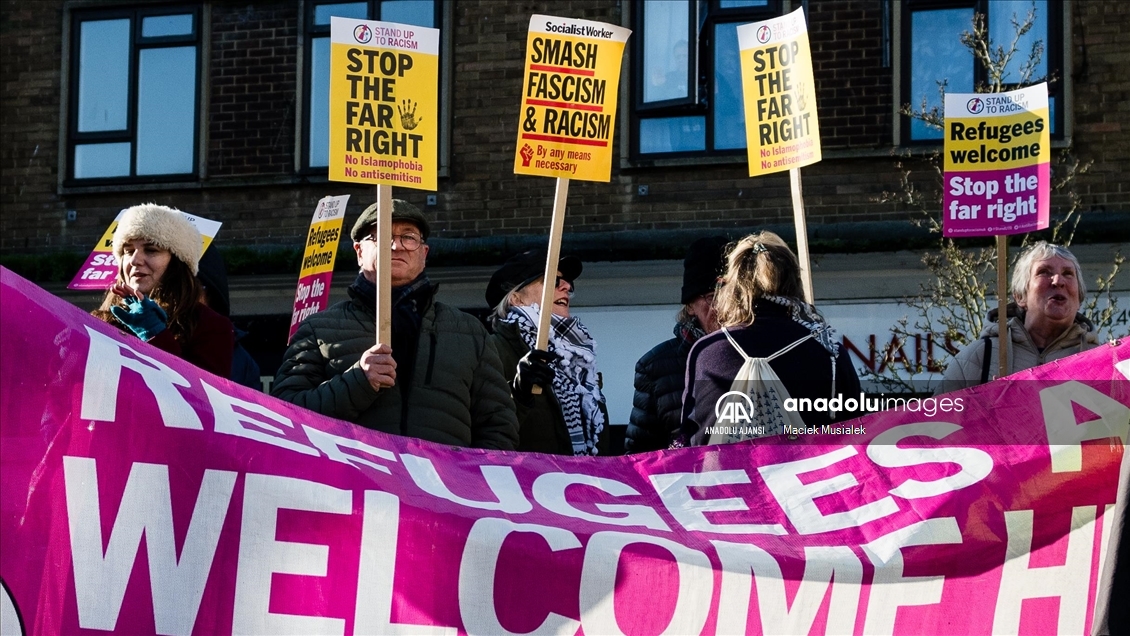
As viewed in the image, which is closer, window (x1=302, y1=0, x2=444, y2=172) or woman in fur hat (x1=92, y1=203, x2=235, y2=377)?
woman in fur hat (x1=92, y1=203, x2=235, y2=377)

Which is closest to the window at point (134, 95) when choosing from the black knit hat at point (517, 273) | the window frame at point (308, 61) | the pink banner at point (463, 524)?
the window frame at point (308, 61)

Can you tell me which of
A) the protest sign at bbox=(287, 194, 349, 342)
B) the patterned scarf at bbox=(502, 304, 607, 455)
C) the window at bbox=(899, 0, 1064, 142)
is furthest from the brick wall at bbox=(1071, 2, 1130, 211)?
the patterned scarf at bbox=(502, 304, 607, 455)

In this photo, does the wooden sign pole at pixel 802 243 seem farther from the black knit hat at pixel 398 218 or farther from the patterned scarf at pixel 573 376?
the black knit hat at pixel 398 218

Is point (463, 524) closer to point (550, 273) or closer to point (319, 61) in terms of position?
point (550, 273)

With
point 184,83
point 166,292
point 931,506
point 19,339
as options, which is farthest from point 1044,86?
point 184,83

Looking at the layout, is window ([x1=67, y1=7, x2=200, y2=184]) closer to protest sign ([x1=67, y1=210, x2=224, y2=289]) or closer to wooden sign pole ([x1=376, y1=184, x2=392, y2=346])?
protest sign ([x1=67, y1=210, x2=224, y2=289])

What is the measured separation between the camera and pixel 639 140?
12953 millimetres

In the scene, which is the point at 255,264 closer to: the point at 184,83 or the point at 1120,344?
the point at 184,83

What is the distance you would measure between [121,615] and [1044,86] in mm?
4097

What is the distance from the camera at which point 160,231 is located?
5102 mm

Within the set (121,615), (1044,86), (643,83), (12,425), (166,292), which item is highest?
(643,83)

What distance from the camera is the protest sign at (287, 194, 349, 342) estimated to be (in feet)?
25.3

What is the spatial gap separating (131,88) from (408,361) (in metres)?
9.71

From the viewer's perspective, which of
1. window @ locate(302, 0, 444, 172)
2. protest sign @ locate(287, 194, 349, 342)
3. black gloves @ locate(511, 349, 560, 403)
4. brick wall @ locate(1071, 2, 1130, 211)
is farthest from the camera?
window @ locate(302, 0, 444, 172)
